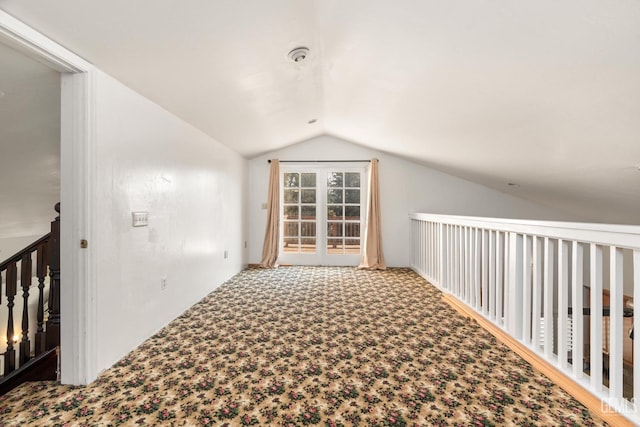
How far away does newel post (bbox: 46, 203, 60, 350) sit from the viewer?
75.8 inches

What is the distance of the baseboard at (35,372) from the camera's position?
1752mm

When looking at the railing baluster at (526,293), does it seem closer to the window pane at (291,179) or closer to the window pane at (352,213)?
the window pane at (352,213)

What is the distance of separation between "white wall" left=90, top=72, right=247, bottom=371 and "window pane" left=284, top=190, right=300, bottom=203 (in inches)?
70.0

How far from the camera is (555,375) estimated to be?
1.77m

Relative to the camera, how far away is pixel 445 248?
363cm

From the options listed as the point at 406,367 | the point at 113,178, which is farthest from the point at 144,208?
the point at 406,367

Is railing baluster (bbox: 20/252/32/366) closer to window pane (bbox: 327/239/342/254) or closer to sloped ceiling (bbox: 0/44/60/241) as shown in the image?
sloped ceiling (bbox: 0/44/60/241)

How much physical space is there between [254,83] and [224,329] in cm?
216

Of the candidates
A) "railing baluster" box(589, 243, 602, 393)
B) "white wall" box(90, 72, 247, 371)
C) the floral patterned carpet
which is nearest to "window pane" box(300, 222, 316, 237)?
"white wall" box(90, 72, 247, 371)

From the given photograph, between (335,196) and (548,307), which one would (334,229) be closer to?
(335,196)

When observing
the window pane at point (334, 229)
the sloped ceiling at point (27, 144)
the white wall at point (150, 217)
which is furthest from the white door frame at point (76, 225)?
the window pane at point (334, 229)

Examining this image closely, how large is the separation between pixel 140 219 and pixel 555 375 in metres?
2.93

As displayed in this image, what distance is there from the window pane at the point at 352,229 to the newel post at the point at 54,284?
3.97 m

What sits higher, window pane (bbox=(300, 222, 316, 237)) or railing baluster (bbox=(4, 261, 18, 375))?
window pane (bbox=(300, 222, 316, 237))
